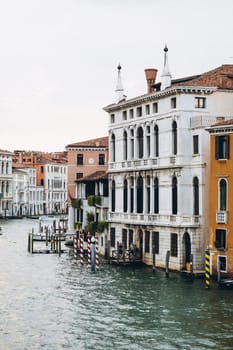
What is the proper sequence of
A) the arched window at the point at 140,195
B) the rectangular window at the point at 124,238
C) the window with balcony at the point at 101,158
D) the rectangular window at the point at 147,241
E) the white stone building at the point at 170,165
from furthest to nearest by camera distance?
the window with balcony at the point at 101,158
the rectangular window at the point at 124,238
the arched window at the point at 140,195
the rectangular window at the point at 147,241
the white stone building at the point at 170,165

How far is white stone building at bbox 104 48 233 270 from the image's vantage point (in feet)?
81.2

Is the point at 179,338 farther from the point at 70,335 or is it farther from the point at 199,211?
the point at 199,211

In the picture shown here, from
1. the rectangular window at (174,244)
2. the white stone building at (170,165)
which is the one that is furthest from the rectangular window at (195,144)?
the rectangular window at (174,244)

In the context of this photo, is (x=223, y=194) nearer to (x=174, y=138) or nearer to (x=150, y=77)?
(x=174, y=138)

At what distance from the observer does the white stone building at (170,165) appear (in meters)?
24.8

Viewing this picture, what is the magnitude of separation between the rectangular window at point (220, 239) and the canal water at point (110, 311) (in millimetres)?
1157

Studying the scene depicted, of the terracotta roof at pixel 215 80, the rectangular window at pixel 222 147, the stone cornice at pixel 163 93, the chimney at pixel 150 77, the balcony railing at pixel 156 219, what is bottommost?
the balcony railing at pixel 156 219

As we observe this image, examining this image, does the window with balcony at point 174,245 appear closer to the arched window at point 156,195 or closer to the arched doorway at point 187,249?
the arched doorway at point 187,249

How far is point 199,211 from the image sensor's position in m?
24.7

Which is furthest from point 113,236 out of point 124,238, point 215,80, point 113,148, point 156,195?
point 215,80

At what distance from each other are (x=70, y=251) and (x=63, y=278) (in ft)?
31.4

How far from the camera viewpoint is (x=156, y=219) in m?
26.7

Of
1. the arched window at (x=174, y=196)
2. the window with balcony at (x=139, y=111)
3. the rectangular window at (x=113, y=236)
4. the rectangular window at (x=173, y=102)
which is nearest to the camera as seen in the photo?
the arched window at (x=174, y=196)

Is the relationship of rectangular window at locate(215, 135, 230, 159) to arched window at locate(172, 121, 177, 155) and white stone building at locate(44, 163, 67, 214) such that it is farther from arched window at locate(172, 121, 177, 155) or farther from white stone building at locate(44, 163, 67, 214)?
white stone building at locate(44, 163, 67, 214)
